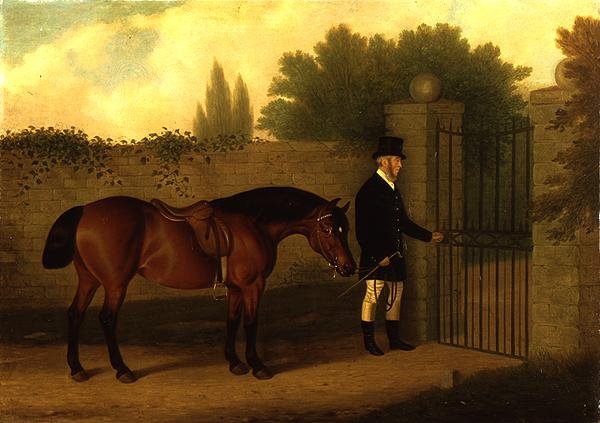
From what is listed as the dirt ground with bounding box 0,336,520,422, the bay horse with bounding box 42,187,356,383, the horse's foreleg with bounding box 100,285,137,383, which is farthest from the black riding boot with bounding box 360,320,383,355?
the horse's foreleg with bounding box 100,285,137,383

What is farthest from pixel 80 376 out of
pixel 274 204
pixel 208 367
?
A: pixel 274 204

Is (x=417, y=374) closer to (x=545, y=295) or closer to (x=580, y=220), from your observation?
(x=545, y=295)

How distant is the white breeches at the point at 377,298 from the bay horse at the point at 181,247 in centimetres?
77

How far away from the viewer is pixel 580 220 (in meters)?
8.16

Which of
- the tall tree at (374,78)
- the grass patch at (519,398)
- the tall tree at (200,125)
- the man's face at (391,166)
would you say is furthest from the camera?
the tall tree at (374,78)

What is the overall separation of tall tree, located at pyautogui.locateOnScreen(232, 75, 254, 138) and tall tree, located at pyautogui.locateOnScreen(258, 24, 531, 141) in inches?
9.4

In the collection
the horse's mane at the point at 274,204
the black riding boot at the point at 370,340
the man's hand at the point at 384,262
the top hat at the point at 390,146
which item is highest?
the top hat at the point at 390,146

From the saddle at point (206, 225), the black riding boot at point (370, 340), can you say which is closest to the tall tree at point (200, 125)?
the saddle at point (206, 225)

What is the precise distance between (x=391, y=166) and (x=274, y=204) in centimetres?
132

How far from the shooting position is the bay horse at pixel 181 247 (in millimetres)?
9172

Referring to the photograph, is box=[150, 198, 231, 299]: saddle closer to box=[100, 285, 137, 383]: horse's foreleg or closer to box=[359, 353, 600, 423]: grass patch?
box=[100, 285, 137, 383]: horse's foreleg

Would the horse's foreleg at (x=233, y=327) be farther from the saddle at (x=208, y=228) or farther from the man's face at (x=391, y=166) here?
the man's face at (x=391, y=166)

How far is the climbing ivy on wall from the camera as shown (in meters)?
12.7

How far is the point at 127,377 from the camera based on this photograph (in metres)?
9.13
